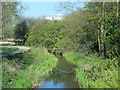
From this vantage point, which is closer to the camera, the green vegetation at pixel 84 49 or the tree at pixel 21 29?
the green vegetation at pixel 84 49

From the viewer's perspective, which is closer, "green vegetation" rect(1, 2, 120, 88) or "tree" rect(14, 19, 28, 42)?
"green vegetation" rect(1, 2, 120, 88)

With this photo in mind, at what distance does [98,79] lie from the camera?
309 inches

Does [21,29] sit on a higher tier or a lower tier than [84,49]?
lower

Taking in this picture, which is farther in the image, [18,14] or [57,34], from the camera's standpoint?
[57,34]

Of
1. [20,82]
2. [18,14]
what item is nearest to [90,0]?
[18,14]

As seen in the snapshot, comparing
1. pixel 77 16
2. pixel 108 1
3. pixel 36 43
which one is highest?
pixel 108 1

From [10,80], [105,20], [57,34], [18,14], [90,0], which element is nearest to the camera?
[10,80]

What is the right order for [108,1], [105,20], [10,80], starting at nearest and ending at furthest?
[10,80] → [108,1] → [105,20]

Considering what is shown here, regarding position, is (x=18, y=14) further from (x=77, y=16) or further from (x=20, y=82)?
(x=20, y=82)

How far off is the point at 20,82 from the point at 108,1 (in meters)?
6.32

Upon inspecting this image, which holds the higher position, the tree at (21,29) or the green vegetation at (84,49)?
Answer: the green vegetation at (84,49)

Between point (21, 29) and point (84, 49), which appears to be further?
point (21, 29)

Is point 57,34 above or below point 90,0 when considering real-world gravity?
below

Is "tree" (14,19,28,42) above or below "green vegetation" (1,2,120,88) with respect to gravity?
below
